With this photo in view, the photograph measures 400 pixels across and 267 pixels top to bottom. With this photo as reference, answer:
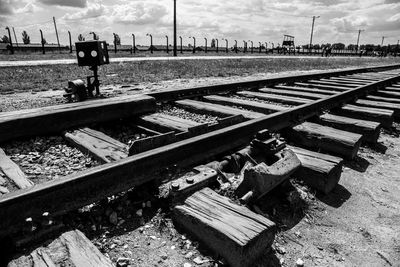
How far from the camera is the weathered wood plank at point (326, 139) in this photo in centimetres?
347

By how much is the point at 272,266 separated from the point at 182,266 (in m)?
0.57

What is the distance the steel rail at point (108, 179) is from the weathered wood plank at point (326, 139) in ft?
2.53

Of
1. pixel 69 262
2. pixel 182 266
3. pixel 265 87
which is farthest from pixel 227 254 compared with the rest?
pixel 265 87

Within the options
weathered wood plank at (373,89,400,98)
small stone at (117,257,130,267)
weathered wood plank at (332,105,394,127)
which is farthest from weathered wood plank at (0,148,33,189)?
weathered wood plank at (373,89,400,98)

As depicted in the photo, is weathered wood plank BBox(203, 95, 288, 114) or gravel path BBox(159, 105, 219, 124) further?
weathered wood plank BBox(203, 95, 288, 114)

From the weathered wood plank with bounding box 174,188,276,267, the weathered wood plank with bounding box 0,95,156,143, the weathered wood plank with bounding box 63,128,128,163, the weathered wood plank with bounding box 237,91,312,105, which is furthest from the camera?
the weathered wood plank with bounding box 237,91,312,105

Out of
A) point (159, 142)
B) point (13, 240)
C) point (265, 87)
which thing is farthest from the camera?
point (265, 87)

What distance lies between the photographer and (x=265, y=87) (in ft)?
24.5

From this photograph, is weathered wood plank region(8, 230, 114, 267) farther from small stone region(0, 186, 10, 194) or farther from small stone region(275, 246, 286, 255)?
small stone region(275, 246, 286, 255)

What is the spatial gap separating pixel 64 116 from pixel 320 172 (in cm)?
282

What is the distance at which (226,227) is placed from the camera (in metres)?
1.81

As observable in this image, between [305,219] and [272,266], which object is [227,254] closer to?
[272,266]

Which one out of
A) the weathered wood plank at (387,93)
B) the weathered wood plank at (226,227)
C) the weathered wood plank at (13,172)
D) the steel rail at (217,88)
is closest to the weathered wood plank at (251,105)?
the steel rail at (217,88)

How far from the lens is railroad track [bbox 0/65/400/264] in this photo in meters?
1.95
